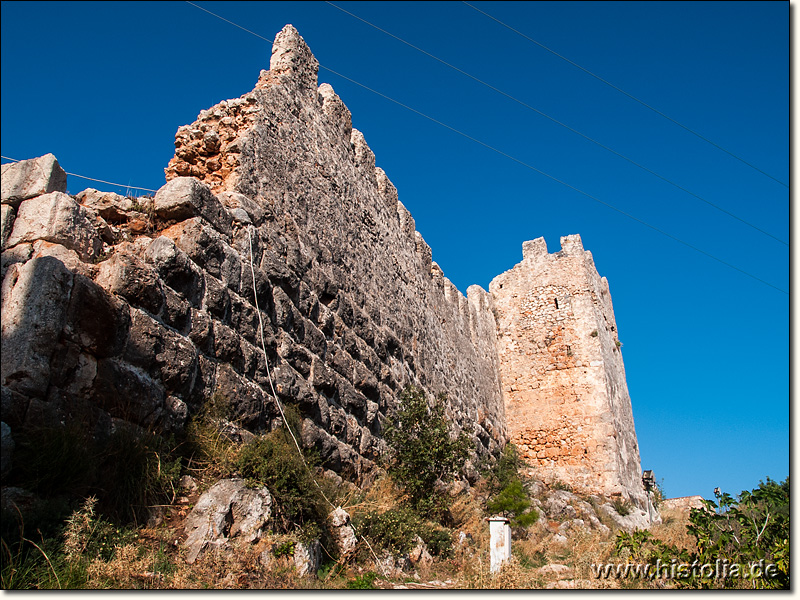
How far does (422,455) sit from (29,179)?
4763mm

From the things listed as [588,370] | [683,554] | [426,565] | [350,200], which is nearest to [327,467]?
[426,565]

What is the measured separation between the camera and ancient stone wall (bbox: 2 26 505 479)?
3.82 m

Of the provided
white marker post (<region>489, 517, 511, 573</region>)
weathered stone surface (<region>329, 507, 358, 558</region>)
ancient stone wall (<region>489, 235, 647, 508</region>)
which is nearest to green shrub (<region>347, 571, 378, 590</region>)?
weathered stone surface (<region>329, 507, 358, 558</region>)

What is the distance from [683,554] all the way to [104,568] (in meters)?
4.23

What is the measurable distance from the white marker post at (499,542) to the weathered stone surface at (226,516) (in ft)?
7.02

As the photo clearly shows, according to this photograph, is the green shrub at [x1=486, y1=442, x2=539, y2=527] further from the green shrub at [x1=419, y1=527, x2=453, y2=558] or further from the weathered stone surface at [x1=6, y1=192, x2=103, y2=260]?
the weathered stone surface at [x1=6, y1=192, x2=103, y2=260]

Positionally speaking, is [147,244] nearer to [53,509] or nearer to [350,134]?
[53,509]

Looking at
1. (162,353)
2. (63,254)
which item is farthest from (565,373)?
(63,254)

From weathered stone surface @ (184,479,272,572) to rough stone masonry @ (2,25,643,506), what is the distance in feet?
2.23

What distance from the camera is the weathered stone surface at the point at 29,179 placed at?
15.0 feet

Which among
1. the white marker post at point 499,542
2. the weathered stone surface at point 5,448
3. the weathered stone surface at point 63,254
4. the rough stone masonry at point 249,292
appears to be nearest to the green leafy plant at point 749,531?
the white marker post at point 499,542

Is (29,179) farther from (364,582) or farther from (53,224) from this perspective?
(364,582)

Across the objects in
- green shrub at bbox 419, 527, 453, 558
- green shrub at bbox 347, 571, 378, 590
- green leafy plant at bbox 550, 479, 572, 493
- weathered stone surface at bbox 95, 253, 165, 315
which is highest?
weathered stone surface at bbox 95, 253, 165, 315

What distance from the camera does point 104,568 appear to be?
3.20 metres
